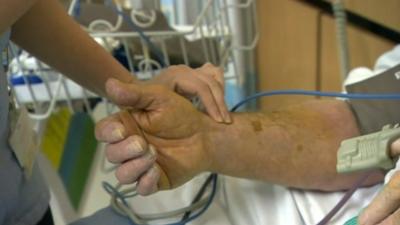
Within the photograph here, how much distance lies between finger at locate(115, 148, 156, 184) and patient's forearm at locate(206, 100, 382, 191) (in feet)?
0.47

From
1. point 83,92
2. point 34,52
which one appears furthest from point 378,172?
point 83,92

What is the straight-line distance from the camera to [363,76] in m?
1.17

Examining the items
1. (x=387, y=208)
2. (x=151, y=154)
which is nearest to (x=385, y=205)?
(x=387, y=208)

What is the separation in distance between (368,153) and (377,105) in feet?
Answer: 1.10

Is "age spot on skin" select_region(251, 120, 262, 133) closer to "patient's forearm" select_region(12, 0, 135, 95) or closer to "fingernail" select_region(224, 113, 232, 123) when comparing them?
"fingernail" select_region(224, 113, 232, 123)

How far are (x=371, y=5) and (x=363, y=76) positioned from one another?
0.45 m

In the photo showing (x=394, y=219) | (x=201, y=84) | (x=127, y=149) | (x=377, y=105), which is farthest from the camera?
(x=377, y=105)

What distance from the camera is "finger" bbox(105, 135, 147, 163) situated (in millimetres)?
727

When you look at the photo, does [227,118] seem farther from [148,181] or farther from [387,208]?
[387,208]

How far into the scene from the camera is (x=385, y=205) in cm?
57

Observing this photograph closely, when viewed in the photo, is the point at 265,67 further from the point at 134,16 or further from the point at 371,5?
the point at 134,16

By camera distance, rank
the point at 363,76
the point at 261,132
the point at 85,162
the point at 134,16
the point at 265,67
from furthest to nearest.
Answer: the point at 265,67 < the point at 85,162 < the point at 134,16 < the point at 363,76 < the point at 261,132

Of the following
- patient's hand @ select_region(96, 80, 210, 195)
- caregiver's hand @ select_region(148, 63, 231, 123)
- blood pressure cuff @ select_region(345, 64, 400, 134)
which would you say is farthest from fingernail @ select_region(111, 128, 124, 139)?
blood pressure cuff @ select_region(345, 64, 400, 134)

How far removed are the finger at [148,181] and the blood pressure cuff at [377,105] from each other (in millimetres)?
364
